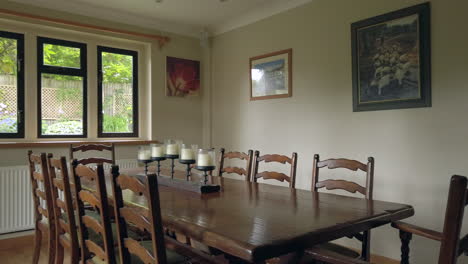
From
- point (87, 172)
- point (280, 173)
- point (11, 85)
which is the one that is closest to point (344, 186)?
point (280, 173)

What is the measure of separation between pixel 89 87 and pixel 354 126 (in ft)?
8.93

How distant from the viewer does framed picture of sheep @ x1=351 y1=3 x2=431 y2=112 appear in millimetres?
2432

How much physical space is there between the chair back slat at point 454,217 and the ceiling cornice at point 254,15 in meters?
2.67

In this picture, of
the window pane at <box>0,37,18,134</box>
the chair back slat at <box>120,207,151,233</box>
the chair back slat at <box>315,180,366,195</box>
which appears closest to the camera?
the chair back slat at <box>120,207,151,233</box>

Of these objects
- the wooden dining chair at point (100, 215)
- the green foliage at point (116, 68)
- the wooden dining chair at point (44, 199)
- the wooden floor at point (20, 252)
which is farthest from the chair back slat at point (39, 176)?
the green foliage at point (116, 68)

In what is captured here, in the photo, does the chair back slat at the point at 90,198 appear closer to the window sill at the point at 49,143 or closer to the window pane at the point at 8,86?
the window sill at the point at 49,143

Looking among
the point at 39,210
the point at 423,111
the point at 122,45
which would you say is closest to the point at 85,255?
the point at 39,210

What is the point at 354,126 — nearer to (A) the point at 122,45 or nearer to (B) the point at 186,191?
(B) the point at 186,191

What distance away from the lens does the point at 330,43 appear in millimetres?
3041

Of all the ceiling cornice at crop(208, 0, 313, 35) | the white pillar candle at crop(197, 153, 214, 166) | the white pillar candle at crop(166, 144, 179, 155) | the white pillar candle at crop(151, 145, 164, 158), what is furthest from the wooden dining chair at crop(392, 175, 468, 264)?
the ceiling cornice at crop(208, 0, 313, 35)

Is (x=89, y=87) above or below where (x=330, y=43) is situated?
below

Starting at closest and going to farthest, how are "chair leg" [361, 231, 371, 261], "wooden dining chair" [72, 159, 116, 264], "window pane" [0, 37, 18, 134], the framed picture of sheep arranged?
1. "wooden dining chair" [72, 159, 116, 264]
2. "chair leg" [361, 231, 371, 261]
3. the framed picture of sheep
4. "window pane" [0, 37, 18, 134]

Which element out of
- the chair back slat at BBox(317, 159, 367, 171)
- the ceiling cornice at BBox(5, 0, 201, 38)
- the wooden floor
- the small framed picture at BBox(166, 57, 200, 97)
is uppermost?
the ceiling cornice at BBox(5, 0, 201, 38)

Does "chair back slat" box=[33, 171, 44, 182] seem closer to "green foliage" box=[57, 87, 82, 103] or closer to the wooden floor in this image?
the wooden floor
